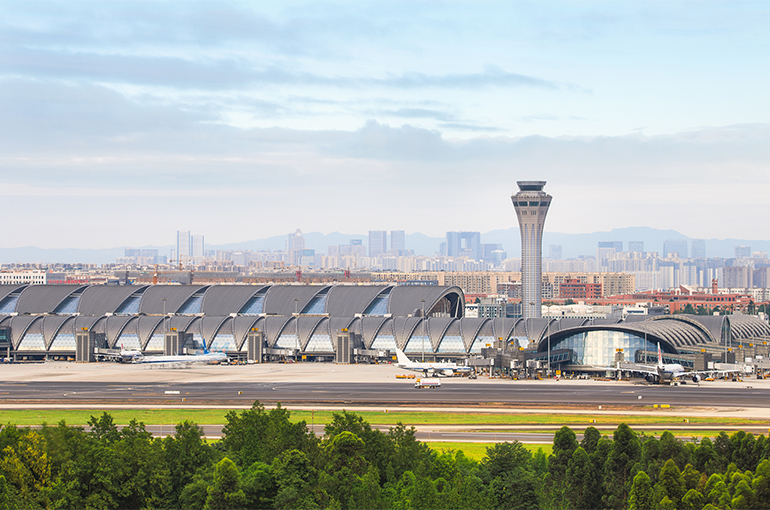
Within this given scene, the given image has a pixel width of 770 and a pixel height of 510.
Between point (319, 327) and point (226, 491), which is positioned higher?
point (319, 327)

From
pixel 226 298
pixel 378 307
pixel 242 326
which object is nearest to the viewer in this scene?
pixel 242 326

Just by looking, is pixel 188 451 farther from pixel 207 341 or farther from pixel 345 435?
pixel 207 341

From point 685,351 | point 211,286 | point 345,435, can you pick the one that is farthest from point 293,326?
point 345,435

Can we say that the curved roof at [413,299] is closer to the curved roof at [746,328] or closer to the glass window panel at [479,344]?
the glass window panel at [479,344]

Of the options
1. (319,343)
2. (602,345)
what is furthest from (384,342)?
(602,345)

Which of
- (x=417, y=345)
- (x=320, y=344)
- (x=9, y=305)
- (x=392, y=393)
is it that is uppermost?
(x=9, y=305)

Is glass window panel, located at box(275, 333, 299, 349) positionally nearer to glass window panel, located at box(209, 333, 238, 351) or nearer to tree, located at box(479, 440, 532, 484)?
glass window panel, located at box(209, 333, 238, 351)

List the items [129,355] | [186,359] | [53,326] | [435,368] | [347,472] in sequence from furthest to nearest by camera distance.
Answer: [53,326] < [129,355] < [186,359] < [435,368] < [347,472]

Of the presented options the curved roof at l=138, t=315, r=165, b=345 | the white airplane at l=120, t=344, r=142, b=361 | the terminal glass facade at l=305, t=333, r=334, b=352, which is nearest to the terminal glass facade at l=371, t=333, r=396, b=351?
the terminal glass facade at l=305, t=333, r=334, b=352

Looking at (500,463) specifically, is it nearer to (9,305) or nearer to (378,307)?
(378,307)
